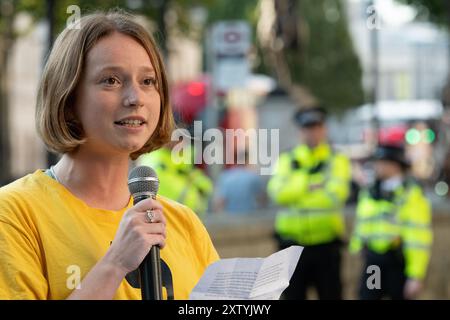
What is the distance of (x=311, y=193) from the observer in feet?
23.6

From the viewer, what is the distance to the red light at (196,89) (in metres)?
22.6

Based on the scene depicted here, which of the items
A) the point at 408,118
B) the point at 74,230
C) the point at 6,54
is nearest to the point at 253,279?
the point at 74,230

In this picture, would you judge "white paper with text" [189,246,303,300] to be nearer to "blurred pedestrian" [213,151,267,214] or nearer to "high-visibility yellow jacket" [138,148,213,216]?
"high-visibility yellow jacket" [138,148,213,216]

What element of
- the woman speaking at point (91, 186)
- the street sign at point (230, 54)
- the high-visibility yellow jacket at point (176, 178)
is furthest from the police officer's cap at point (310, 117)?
the woman speaking at point (91, 186)

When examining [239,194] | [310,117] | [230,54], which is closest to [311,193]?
[310,117]

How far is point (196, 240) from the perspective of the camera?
2.37 metres

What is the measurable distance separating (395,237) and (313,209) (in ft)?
1.94

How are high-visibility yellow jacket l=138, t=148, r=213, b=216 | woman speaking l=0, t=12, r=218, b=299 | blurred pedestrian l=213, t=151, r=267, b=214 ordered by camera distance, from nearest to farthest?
woman speaking l=0, t=12, r=218, b=299
high-visibility yellow jacket l=138, t=148, r=213, b=216
blurred pedestrian l=213, t=151, r=267, b=214

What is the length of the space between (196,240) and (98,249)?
1.14 ft

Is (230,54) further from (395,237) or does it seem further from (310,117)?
(395,237)

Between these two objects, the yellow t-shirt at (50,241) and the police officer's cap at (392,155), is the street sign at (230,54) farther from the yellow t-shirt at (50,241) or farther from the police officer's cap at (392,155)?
the yellow t-shirt at (50,241)

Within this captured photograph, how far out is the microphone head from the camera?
2.08m

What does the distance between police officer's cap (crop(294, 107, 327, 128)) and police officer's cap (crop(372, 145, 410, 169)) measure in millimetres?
483

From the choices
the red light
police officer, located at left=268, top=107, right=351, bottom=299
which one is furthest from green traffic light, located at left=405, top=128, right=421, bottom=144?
police officer, located at left=268, top=107, right=351, bottom=299
